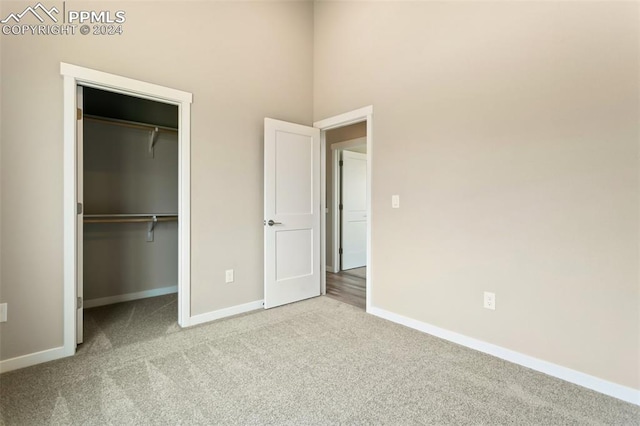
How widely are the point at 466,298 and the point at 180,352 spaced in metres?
2.19

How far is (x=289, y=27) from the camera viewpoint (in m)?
3.51

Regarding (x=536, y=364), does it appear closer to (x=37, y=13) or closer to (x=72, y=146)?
(x=72, y=146)

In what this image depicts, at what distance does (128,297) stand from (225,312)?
4.60 ft

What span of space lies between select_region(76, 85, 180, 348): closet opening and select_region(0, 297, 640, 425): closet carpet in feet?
2.33

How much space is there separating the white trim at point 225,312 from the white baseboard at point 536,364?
1.44 metres

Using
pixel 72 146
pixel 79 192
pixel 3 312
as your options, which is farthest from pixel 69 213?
pixel 3 312

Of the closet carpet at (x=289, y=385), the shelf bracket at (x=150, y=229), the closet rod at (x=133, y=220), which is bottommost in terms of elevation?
the closet carpet at (x=289, y=385)

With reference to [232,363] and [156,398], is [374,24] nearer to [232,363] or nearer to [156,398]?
[232,363]

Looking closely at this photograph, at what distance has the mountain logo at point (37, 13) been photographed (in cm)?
200

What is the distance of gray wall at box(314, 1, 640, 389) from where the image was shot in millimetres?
1783

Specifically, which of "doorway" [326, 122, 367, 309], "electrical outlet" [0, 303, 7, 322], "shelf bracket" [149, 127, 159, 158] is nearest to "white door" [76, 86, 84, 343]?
"electrical outlet" [0, 303, 7, 322]

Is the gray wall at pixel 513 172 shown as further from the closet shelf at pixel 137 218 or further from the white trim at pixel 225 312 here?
the closet shelf at pixel 137 218

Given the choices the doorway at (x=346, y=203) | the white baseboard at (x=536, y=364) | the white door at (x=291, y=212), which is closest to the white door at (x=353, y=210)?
the doorway at (x=346, y=203)

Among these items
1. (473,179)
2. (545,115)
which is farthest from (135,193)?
(545,115)
